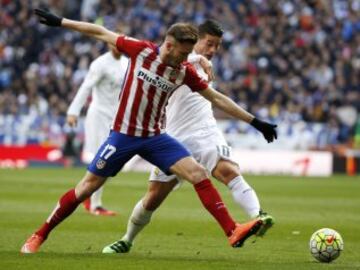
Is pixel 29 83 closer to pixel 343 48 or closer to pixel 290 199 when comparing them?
pixel 343 48

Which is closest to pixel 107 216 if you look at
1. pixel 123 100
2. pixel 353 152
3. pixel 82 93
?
pixel 82 93

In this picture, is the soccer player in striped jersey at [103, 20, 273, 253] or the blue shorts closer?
the blue shorts

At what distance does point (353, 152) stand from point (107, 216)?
15824 millimetres

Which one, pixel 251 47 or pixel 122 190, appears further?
pixel 251 47

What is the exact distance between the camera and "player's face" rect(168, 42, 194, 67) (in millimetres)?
8594

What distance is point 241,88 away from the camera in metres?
30.5

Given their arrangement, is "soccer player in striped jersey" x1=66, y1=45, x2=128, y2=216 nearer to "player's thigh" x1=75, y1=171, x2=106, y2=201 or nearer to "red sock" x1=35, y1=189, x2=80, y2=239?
"red sock" x1=35, y1=189, x2=80, y2=239

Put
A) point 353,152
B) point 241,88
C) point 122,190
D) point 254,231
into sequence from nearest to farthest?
point 254,231, point 122,190, point 353,152, point 241,88

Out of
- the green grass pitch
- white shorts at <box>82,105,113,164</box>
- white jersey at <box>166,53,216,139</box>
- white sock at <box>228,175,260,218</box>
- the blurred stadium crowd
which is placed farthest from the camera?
the blurred stadium crowd

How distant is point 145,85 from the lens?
28.6 feet

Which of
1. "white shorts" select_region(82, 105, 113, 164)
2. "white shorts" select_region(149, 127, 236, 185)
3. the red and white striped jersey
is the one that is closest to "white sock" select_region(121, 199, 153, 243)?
"white shorts" select_region(149, 127, 236, 185)

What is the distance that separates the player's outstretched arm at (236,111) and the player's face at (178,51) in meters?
0.46

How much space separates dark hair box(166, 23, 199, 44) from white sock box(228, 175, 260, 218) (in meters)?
1.60

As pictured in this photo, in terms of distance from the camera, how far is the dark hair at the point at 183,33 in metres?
8.54
